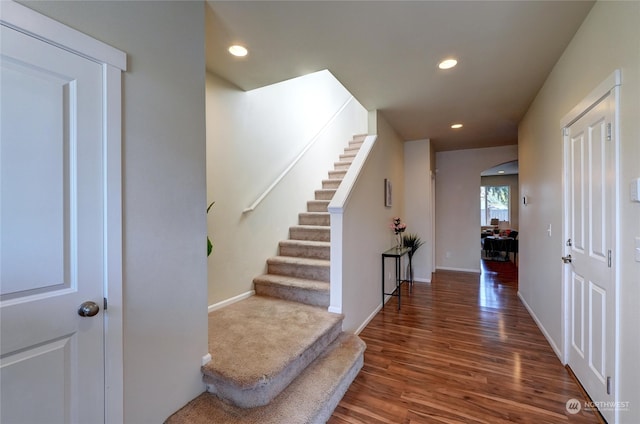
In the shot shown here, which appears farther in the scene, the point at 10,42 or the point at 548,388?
the point at 548,388

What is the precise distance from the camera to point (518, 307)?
375 cm

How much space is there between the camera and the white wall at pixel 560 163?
1427 mm

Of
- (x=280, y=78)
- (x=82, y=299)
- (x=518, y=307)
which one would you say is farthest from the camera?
(x=518, y=307)

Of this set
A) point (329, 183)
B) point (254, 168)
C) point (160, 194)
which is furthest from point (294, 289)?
point (329, 183)

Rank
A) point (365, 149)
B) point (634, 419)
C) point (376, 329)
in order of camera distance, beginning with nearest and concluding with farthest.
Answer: point (634, 419) < point (376, 329) < point (365, 149)

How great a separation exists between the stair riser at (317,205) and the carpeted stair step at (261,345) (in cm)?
157

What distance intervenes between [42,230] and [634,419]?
2.82 meters

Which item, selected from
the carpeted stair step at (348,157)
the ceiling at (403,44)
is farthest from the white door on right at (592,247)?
the carpeted stair step at (348,157)

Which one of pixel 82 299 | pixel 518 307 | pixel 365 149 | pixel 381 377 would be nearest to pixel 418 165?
pixel 365 149

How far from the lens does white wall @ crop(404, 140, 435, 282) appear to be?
206 inches

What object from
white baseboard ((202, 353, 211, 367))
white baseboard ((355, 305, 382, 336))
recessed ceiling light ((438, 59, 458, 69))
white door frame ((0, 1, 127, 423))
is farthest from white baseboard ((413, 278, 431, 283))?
white door frame ((0, 1, 127, 423))

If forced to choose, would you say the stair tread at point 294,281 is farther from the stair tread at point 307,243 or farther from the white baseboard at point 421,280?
the white baseboard at point 421,280

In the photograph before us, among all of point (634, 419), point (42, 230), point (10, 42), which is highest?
point (10, 42)

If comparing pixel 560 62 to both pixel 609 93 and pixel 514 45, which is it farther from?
pixel 609 93
